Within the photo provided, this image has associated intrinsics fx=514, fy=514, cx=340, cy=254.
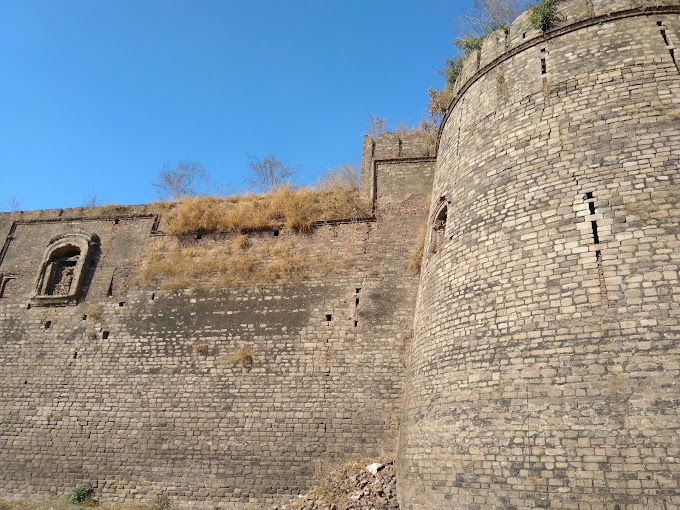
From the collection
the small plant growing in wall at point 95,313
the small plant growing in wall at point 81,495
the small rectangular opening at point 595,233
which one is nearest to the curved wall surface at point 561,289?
the small rectangular opening at point 595,233

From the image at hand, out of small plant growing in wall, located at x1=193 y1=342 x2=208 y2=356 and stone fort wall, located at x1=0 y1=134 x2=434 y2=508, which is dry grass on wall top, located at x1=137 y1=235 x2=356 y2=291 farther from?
small plant growing in wall, located at x1=193 y1=342 x2=208 y2=356

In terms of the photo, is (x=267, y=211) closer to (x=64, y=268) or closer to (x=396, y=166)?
(x=396, y=166)

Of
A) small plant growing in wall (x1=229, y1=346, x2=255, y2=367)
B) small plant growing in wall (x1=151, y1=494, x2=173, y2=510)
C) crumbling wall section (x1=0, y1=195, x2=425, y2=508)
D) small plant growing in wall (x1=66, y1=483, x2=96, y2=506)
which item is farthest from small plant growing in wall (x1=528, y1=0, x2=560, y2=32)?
small plant growing in wall (x1=66, y1=483, x2=96, y2=506)

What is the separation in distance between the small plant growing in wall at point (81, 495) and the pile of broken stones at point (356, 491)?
12.8 ft

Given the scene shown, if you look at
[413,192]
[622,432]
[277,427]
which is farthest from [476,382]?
[413,192]

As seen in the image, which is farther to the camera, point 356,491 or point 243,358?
point 243,358

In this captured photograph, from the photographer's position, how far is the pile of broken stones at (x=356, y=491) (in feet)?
25.1

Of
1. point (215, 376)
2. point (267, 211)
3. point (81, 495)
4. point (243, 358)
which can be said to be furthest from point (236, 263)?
point (81, 495)

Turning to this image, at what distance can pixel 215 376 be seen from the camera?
35.0 ft

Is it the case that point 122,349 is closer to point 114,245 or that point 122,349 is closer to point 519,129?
point 114,245

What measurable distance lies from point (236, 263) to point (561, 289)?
7595 millimetres

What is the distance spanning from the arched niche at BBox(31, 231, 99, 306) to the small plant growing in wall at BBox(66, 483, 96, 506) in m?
4.41

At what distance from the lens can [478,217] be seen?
804 cm

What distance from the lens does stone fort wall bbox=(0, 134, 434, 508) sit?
31.8ft
